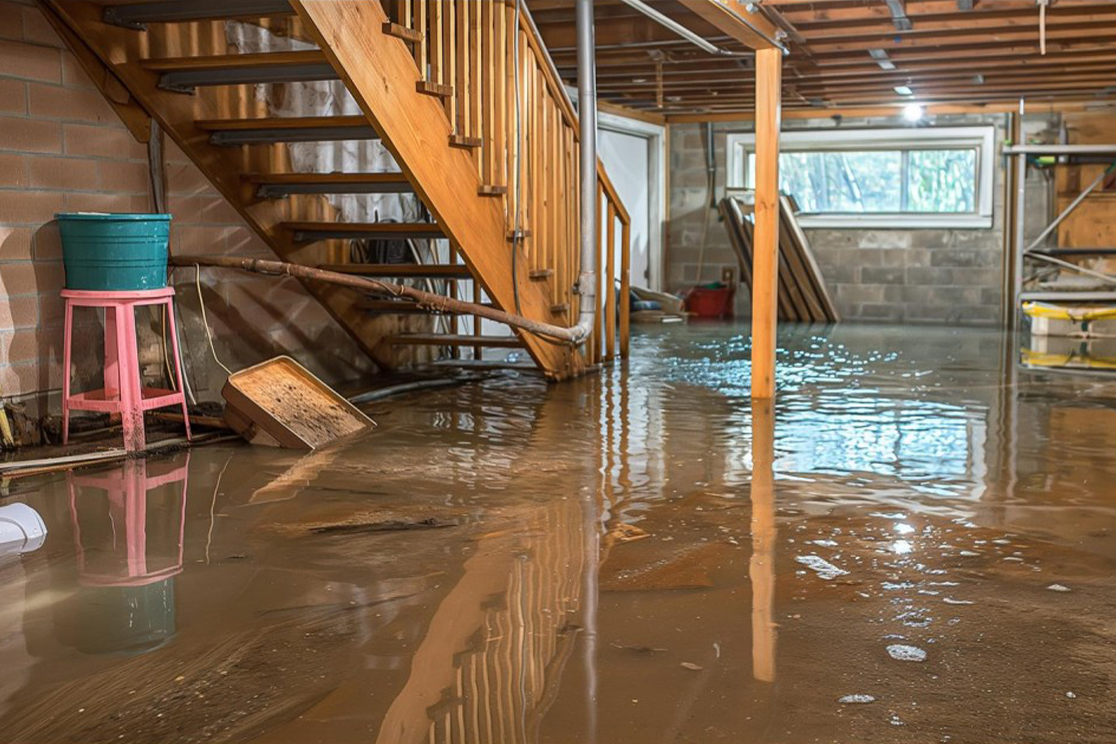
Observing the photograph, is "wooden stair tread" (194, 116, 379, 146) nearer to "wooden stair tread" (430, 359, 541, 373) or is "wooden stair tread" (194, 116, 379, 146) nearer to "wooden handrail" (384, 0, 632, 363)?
"wooden handrail" (384, 0, 632, 363)

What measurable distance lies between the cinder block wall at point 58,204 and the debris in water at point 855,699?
12.2 ft

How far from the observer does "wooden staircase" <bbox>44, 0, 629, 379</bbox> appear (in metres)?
4.62

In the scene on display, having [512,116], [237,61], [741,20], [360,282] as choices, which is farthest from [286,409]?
[741,20]

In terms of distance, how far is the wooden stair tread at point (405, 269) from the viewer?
6.05 m

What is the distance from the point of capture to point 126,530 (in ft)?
11.3

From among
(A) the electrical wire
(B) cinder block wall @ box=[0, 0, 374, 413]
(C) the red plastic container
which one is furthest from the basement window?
(A) the electrical wire

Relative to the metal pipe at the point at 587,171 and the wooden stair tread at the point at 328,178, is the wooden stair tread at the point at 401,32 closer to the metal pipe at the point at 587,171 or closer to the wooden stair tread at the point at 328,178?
the wooden stair tread at the point at 328,178


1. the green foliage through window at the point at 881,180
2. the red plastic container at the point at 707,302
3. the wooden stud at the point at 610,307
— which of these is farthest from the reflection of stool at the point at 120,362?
the green foliage through window at the point at 881,180

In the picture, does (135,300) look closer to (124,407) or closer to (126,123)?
(124,407)

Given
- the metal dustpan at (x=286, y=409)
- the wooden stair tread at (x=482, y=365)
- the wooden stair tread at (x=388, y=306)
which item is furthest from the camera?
the wooden stair tread at (x=482, y=365)

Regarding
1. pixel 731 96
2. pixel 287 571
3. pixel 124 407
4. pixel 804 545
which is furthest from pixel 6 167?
pixel 731 96

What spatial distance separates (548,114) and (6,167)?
2.78 meters

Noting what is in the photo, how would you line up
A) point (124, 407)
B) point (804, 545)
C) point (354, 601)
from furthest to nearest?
1. point (124, 407)
2. point (804, 545)
3. point (354, 601)

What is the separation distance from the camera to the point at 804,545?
3.24 m
